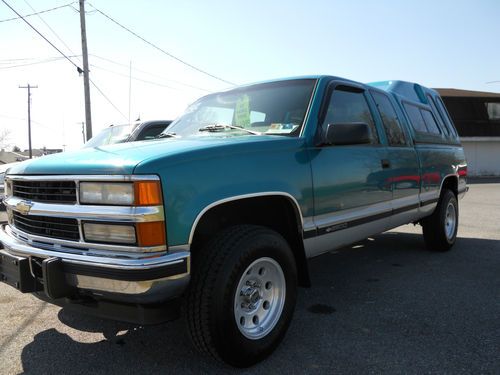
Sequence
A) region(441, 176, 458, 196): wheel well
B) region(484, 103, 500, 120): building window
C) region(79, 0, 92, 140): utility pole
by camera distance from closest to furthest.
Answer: region(441, 176, 458, 196): wheel well < region(79, 0, 92, 140): utility pole < region(484, 103, 500, 120): building window

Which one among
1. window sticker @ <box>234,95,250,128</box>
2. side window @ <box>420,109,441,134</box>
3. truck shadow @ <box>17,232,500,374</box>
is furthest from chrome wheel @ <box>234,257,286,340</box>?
side window @ <box>420,109,441,134</box>

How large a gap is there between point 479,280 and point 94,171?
4.00 metres

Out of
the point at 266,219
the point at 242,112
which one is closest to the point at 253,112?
the point at 242,112

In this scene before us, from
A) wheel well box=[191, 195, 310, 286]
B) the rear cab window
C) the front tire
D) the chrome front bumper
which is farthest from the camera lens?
the rear cab window

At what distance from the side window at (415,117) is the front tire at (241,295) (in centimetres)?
310

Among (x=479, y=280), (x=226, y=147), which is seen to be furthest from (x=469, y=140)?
(x=226, y=147)

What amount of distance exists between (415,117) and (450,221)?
1.67 metres

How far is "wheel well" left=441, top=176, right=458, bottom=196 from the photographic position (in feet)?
19.8

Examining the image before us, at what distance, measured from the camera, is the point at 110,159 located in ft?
8.18

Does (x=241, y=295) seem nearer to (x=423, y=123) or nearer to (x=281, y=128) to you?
(x=281, y=128)

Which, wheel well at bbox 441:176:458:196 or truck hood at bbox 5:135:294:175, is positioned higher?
truck hood at bbox 5:135:294:175

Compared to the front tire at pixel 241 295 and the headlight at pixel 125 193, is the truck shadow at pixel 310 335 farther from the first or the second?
the headlight at pixel 125 193

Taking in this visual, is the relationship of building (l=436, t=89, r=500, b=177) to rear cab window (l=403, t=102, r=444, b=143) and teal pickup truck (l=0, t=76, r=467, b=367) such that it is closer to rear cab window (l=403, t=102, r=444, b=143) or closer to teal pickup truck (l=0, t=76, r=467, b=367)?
rear cab window (l=403, t=102, r=444, b=143)

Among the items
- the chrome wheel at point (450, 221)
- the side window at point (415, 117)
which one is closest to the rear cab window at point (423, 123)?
the side window at point (415, 117)
